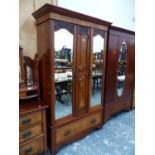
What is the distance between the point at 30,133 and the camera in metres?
1.78

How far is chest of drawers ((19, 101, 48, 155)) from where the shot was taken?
1708mm

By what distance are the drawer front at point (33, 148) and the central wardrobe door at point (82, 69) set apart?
67cm

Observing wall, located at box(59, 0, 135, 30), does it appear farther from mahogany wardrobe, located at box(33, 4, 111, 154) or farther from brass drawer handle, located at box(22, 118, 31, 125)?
brass drawer handle, located at box(22, 118, 31, 125)

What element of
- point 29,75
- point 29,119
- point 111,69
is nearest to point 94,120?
point 111,69

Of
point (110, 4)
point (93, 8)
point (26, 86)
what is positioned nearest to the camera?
point (26, 86)

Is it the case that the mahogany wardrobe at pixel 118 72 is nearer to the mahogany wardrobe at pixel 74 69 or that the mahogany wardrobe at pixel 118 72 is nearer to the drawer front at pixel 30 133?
the mahogany wardrobe at pixel 74 69

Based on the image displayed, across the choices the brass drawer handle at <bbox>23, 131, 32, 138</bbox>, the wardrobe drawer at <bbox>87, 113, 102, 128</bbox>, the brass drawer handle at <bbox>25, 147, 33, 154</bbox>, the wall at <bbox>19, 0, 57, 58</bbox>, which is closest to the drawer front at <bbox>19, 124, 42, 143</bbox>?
the brass drawer handle at <bbox>23, 131, 32, 138</bbox>

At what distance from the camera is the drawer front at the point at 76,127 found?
2062 mm

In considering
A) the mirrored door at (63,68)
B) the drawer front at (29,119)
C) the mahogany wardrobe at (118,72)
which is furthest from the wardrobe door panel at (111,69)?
the drawer front at (29,119)
